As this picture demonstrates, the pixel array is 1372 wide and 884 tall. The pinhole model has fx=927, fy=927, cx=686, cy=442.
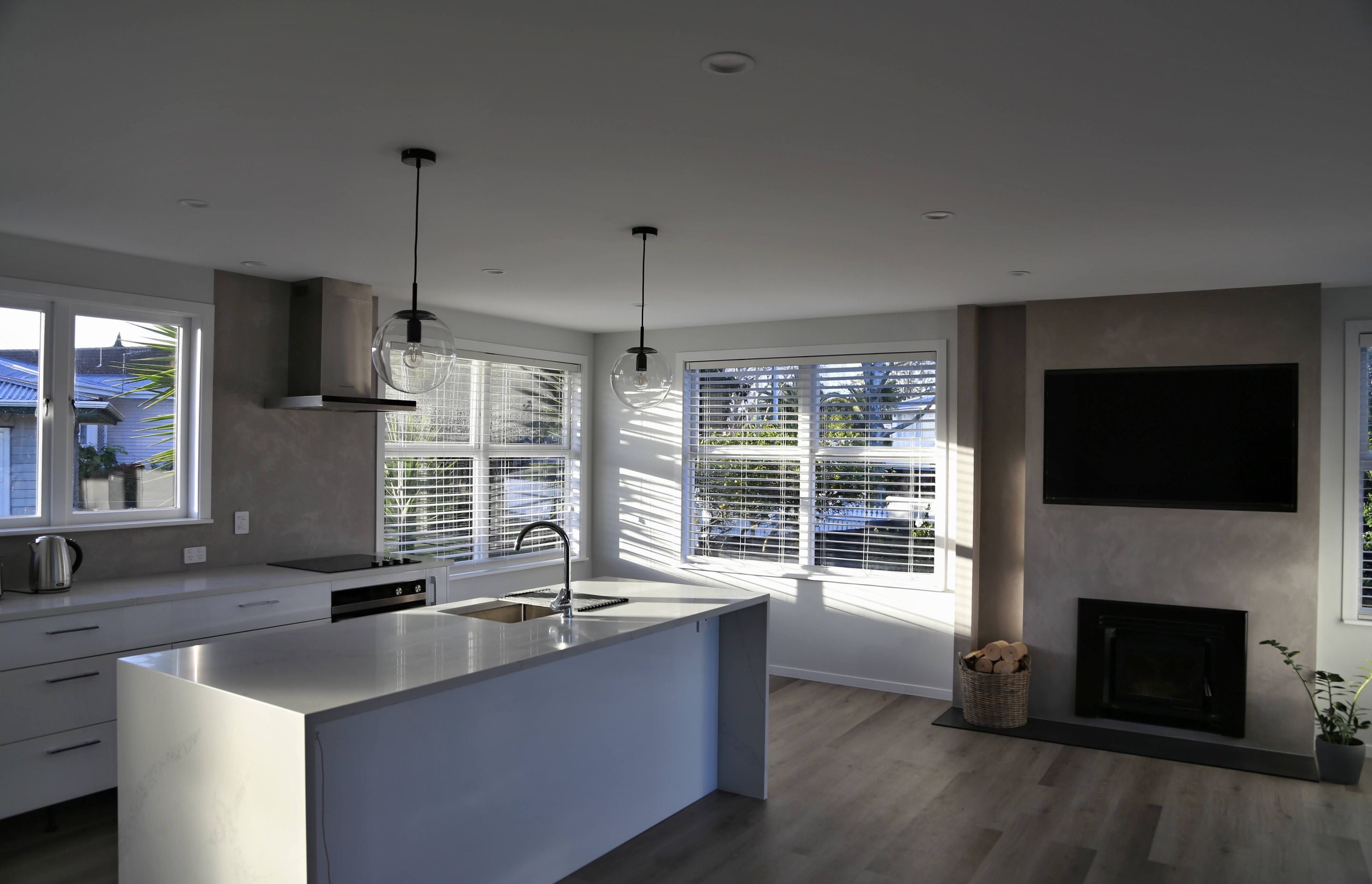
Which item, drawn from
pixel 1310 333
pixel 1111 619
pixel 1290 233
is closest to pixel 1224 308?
pixel 1310 333

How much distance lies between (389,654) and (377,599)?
82.6 inches

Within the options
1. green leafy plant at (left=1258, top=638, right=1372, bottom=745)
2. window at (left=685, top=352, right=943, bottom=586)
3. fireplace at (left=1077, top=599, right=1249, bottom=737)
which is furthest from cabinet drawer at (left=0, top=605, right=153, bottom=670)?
green leafy plant at (left=1258, top=638, right=1372, bottom=745)

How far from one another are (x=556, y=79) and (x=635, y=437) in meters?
4.65

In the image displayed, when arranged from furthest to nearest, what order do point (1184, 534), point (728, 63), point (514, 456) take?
1. point (514, 456)
2. point (1184, 534)
3. point (728, 63)

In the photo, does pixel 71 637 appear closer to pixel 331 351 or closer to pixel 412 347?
pixel 331 351

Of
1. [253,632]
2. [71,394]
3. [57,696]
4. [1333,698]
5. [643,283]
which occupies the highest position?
[643,283]

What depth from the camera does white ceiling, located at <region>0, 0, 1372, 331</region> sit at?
1.82m

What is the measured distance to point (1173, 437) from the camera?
4848mm

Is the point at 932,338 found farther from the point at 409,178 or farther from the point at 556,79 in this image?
the point at 556,79

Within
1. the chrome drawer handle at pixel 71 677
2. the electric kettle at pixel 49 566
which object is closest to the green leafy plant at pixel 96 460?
the electric kettle at pixel 49 566

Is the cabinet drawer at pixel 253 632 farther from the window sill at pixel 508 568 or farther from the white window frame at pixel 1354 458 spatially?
the white window frame at pixel 1354 458

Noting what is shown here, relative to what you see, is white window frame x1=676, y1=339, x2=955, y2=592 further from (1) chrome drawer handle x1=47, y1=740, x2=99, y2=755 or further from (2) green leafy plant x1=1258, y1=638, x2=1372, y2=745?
(1) chrome drawer handle x1=47, y1=740, x2=99, y2=755

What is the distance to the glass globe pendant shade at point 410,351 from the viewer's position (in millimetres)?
2627

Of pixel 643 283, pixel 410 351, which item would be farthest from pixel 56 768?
pixel 643 283
